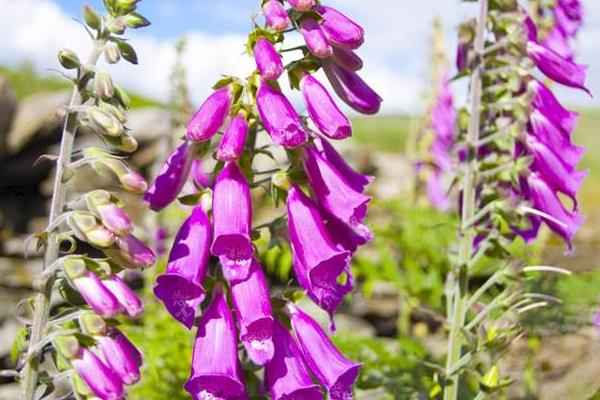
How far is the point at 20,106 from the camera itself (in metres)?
9.66

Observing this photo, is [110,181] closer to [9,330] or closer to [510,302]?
[510,302]

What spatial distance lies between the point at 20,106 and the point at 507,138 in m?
8.13

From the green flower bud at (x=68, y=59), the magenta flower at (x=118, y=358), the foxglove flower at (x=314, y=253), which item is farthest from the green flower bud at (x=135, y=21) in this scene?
the magenta flower at (x=118, y=358)

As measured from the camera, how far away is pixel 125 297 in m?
1.45

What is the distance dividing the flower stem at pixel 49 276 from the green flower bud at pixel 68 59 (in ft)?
0.07

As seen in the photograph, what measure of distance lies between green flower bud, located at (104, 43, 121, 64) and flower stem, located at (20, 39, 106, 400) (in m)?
0.02

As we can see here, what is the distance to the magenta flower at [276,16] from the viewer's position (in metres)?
1.65

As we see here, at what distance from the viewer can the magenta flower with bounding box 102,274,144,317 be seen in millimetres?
1445

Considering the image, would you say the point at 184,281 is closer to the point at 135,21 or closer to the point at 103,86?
A: the point at 103,86

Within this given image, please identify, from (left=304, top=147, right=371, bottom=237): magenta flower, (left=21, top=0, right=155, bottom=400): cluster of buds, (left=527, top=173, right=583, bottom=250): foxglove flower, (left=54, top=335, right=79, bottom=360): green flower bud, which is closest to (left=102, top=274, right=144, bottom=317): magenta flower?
(left=21, top=0, right=155, bottom=400): cluster of buds

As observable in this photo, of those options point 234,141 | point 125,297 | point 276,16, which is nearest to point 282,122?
point 234,141

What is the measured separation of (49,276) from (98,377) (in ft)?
0.70

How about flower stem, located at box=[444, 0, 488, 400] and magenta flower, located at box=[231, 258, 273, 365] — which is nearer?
magenta flower, located at box=[231, 258, 273, 365]

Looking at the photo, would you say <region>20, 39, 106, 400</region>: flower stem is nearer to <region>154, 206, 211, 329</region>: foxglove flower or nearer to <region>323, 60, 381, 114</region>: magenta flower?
<region>154, 206, 211, 329</region>: foxglove flower
